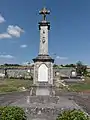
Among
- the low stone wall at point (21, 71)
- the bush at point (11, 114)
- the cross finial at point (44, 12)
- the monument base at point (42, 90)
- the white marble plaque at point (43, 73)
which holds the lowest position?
the bush at point (11, 114)

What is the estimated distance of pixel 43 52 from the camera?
18406 mm

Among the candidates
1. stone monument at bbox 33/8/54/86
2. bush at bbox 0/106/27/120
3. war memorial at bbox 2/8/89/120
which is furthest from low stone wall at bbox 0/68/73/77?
bush at bbox 0/106/27/120

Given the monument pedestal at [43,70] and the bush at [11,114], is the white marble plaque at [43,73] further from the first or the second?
the bush at [11,114]

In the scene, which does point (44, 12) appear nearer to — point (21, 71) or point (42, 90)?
point (42, 90)

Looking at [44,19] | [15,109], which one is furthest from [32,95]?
[15,109]

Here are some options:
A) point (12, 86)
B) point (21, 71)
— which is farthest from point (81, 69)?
point (12, 86)

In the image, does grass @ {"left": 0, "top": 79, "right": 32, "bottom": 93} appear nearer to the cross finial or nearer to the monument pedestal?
the monument pedestal

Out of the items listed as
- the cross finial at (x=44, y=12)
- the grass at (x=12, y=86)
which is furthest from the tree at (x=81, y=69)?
the cross finial at (x=44, y=12)

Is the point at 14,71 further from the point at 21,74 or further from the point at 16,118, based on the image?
the point at 16,118

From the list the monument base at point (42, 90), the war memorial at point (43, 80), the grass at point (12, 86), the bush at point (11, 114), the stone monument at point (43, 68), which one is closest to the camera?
the bush at point (11, 114)

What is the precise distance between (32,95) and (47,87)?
4.23 feet

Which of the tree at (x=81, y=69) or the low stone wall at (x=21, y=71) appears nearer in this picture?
the low stone wall at (x=21, y=71)

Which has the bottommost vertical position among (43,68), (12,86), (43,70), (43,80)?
(12,86)

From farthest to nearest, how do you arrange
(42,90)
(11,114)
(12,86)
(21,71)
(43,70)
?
(21,71) → (12,86) → (43,70) → (42,90) → (11,114)
